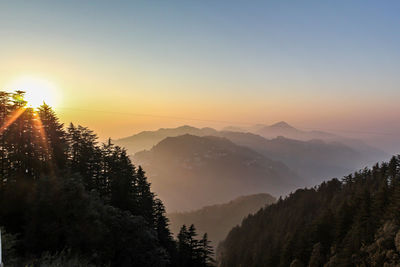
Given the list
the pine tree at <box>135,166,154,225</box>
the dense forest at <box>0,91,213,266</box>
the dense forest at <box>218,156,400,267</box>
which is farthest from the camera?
the pine tree at <box>135,166,154,225</box>

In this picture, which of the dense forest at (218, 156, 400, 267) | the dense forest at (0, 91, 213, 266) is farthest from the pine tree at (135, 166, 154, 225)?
the dense forest at (218, 156, 400, 267)

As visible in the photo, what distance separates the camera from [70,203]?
24734 mm

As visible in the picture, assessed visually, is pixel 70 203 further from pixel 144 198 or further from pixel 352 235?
pixel 352 235

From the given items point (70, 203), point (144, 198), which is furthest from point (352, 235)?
point (70, 203)

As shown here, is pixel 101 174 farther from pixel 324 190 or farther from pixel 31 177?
pixel 324 190

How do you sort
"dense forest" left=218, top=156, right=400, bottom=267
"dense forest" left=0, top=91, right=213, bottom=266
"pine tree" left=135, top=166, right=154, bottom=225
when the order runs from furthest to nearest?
"pine tree" left=135, top=166, right=154, bottom=225, "dense forest" left=218, top=156, right=400, bottom=267, "dense forest" left=0, top=91, right=213, bottom=266

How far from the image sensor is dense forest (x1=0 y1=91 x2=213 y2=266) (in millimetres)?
22547

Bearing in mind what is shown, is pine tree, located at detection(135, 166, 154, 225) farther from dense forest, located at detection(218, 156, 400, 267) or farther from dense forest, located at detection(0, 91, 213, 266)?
dense forest, located at detection(218, 156, 400, 267)

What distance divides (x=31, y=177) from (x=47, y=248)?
15.8 m

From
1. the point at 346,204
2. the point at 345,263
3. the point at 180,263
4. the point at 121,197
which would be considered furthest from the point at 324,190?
the point at 121,197

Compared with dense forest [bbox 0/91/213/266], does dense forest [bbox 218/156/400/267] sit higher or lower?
Result: lower

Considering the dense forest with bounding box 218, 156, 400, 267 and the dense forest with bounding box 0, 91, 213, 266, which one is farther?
the dense forest with bounding box 218, 156, 400, 267

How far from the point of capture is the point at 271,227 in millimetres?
125062

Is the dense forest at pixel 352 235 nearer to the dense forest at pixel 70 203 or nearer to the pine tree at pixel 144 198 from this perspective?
the dense forest at pixel 70 203
